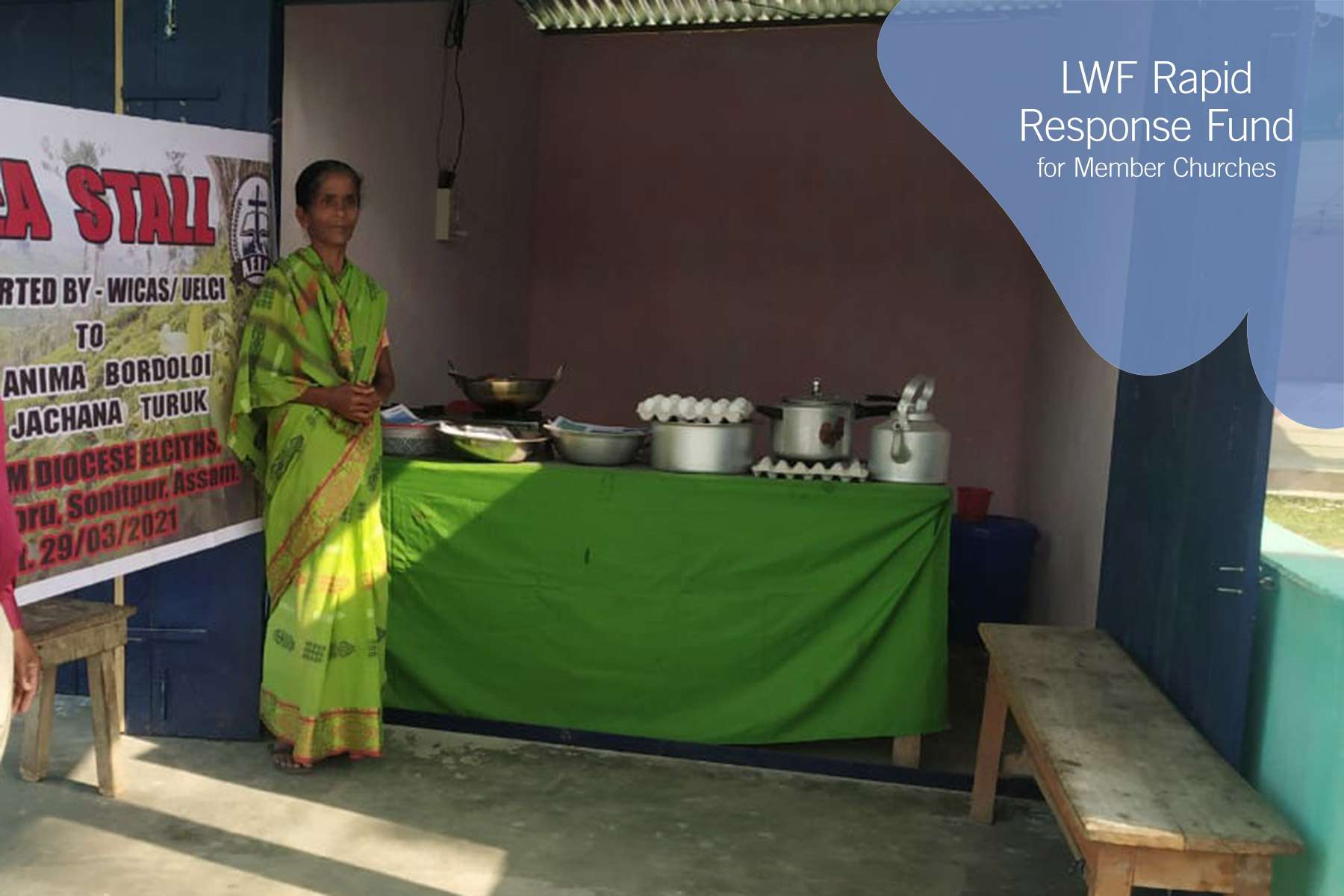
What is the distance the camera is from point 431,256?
18.3 feet

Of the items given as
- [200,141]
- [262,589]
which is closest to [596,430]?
[262,589]

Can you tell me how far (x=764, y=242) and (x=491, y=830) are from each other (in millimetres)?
4433

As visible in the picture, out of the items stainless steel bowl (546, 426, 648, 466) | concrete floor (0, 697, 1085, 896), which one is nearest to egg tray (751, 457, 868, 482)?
stainless steel bowl (546, 426, 648, 466)

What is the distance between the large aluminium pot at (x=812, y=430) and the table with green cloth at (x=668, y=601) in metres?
0.14

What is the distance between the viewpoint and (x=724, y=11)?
21.6ft

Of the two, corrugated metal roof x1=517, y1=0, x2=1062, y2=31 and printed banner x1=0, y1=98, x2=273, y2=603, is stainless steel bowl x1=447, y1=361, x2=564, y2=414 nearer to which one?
printed banner x1=0, y1=98, x2=273, y2=603

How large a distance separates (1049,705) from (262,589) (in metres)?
2.28

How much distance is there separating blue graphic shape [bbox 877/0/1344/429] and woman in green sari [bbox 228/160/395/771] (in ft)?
5.32

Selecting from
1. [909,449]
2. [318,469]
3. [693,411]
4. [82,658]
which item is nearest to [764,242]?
[693,411]

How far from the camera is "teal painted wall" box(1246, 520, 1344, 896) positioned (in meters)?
1.94

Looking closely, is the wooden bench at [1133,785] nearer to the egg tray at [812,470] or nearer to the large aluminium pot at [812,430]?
the egg tray at [812,470]

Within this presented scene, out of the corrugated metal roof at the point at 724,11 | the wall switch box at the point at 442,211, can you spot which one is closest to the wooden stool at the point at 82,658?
the wall switch box at the point at 442,211

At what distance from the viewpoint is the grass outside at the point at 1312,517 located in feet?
7.01

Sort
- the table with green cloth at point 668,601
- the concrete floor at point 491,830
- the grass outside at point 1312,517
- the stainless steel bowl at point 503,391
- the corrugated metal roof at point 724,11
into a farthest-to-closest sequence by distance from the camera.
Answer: the corrugated metal roof at point 724,11 → the stainless steel bowl at point 503,391 → the table with green cloth at point 668,601 → the concrete floor at point 491,830 → the grass outside at point 1312,517
